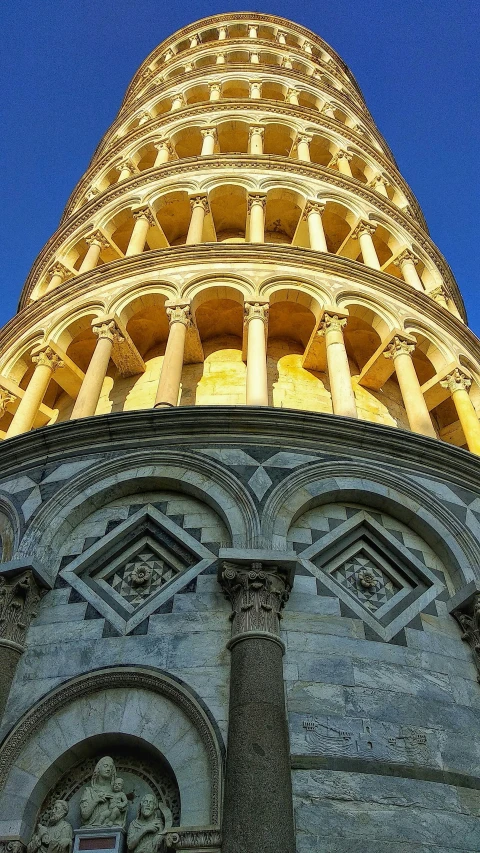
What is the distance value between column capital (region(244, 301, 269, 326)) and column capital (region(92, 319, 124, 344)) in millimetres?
2396

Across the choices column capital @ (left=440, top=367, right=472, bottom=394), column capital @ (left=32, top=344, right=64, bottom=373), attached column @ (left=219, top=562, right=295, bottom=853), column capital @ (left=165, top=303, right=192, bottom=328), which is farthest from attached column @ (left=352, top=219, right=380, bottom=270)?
attached column @ (left=219, top=562, right=295, bottom=853)

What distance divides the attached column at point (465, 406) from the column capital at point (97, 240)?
9.16 meters

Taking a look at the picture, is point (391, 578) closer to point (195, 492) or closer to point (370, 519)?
point (370, 519)

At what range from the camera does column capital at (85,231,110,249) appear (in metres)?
18.4

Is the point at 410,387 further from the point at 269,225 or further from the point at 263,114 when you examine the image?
the point at 263,114

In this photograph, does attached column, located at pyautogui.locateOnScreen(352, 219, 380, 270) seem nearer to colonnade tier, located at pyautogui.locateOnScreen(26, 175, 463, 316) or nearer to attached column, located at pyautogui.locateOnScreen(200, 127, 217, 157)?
colonnade tier, located at pyautogui.locateOnScreen(26, 175, 463, 316)

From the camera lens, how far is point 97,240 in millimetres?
18484

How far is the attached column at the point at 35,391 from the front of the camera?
500 inches

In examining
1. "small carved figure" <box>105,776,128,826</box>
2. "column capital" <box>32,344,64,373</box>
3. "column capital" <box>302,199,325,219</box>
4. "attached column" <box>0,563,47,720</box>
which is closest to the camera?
"small carved figure" <box>105,776,128,826</box>

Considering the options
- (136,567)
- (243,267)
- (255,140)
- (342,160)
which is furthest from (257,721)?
(342,160)

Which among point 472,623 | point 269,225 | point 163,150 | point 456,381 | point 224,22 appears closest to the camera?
point 472,623

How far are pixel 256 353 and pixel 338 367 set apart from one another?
141 cm

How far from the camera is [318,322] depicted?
13797 mm

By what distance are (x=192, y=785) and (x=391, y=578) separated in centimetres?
359
